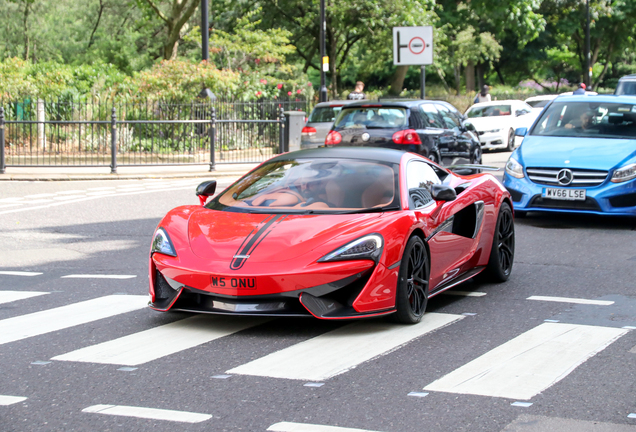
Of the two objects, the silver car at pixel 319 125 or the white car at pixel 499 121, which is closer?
the silver car at pixel 319 125

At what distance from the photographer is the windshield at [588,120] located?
40.9 ft

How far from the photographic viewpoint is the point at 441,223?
6.94 m

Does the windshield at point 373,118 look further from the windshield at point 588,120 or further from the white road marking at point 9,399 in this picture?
the white road marking at point 9,399

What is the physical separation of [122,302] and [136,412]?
2961 mm

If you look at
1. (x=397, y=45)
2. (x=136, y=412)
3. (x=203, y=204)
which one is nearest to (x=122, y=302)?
(x=203, y=204)

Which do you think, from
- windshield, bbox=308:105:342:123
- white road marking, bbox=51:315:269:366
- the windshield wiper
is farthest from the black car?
white road marking, bbox=51:315:269:366

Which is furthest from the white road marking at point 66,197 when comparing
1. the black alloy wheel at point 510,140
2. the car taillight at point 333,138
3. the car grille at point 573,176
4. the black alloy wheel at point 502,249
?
the black alloy wheel at point 510,140

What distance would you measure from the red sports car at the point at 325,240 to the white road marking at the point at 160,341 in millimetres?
183

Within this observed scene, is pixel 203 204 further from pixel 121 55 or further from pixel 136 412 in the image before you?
pixel 121 55

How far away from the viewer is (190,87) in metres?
24.4

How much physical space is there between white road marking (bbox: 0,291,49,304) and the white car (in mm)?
20588

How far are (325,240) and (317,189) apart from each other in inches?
39.5

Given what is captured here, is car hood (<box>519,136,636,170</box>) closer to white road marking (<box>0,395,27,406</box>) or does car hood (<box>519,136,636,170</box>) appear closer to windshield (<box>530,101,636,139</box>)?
windshield (<box>530,101,636,139</box>)

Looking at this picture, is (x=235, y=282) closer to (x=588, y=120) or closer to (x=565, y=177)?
(x=565, y=177)
